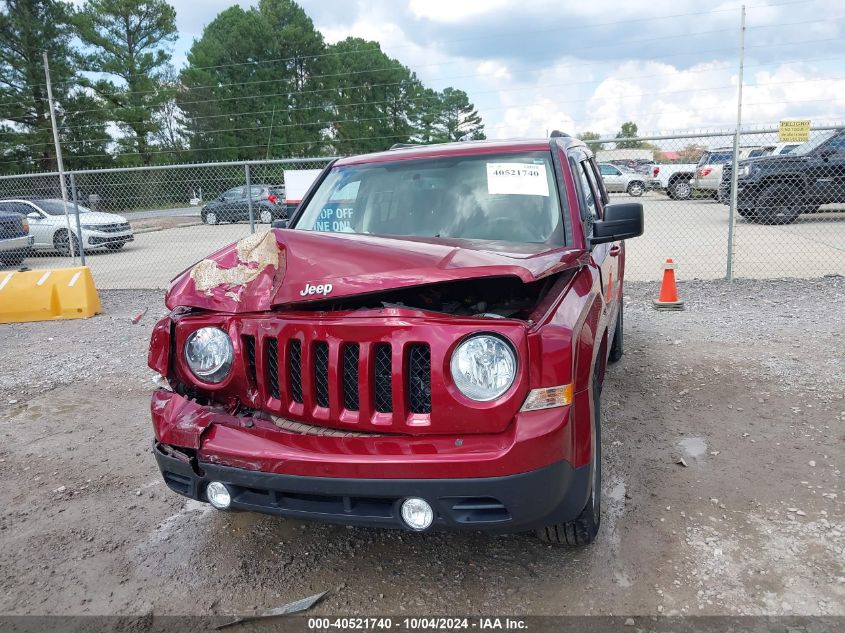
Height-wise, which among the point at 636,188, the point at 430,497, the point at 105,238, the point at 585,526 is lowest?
the point at 585,526

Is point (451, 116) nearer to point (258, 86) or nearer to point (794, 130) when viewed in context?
point (258, 86)

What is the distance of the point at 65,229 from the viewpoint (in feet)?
51.2

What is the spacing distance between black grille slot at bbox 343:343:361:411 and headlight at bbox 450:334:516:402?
374mm

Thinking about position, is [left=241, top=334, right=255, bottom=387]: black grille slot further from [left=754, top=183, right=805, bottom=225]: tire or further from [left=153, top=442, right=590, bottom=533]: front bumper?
[left=754, top=183, right=805, bottom=225]: tire

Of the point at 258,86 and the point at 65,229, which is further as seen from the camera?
the point at 258,86

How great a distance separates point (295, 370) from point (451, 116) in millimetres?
75975

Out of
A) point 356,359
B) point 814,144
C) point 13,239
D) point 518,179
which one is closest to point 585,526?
point 356,359

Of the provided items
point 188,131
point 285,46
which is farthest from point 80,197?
point 285,46

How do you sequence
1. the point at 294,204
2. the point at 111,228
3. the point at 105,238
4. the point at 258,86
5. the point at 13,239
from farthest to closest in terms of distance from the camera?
1. the point at 258,86
2. the point at 111,228
3. the point at 105,238
4. the point at 13,239
5. the point at 294,204

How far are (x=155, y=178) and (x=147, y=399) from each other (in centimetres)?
804

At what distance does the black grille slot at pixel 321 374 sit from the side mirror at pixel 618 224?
1.59 m

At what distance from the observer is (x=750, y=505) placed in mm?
3213

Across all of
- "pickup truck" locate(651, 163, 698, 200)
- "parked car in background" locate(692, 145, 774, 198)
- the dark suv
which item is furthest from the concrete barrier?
"pickup truck" locate(651, 163, 698, 200)

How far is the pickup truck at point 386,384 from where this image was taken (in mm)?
2221
